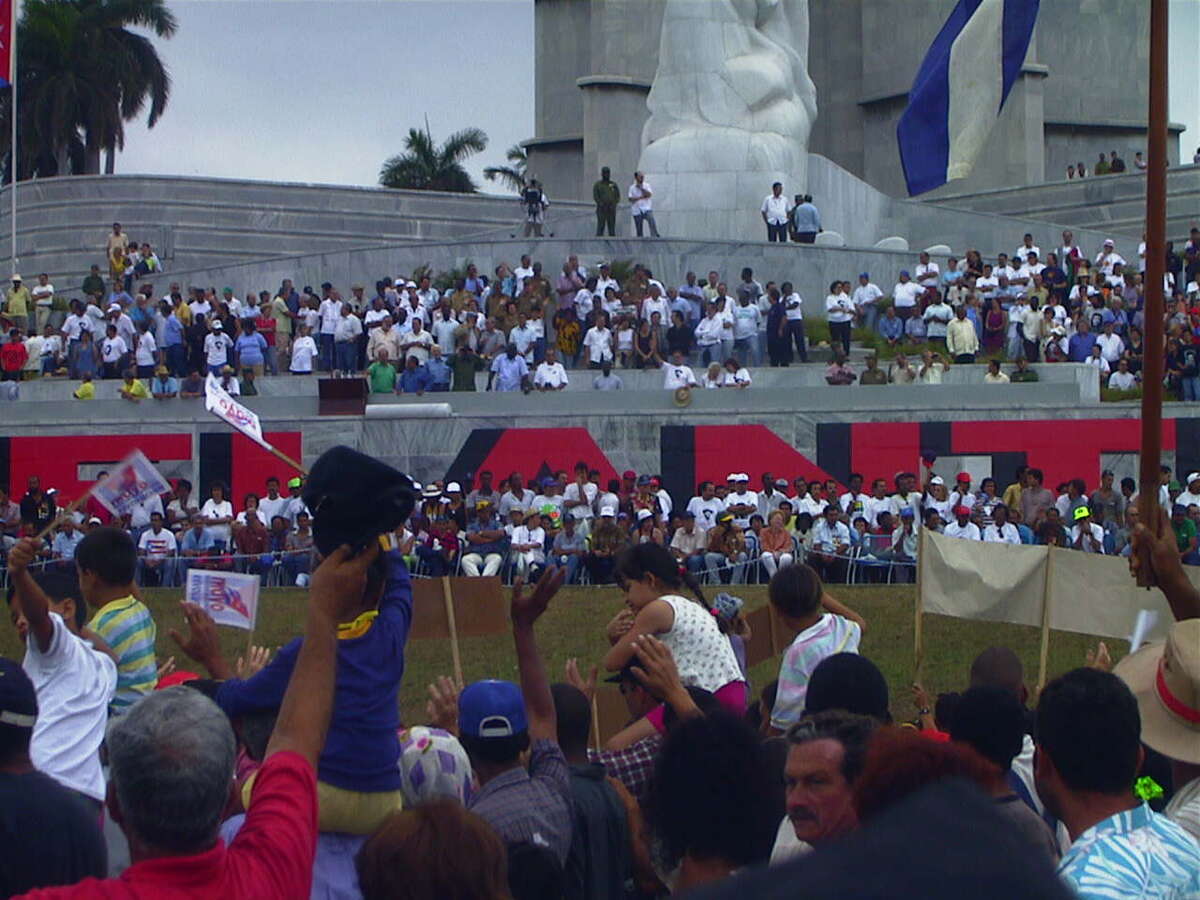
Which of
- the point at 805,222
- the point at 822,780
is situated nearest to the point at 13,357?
the point at 805,222

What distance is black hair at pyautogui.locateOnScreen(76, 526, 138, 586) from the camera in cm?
643

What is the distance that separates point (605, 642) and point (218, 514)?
7898mm

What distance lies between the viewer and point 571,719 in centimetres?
535

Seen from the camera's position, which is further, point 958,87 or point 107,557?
point 958,87

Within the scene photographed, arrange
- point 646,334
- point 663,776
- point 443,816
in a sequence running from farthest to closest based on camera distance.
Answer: point 646,334
point 663,776
point 443,816

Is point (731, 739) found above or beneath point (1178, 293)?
beneath

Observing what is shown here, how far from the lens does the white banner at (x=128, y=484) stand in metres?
8.55

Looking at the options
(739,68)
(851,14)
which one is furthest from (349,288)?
(851,14)

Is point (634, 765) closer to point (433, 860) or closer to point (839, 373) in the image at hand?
point (433, 860)

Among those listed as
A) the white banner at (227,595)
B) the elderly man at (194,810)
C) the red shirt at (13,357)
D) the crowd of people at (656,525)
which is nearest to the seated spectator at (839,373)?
the crowd of people at (656,525)

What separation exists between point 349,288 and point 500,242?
2629 mm

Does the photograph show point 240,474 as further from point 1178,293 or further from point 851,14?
point 851,14

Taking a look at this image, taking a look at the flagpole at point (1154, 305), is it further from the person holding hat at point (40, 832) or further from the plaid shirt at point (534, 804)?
the person holding hat at point (40, 832)

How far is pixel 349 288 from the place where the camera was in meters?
Answer: 31.8
